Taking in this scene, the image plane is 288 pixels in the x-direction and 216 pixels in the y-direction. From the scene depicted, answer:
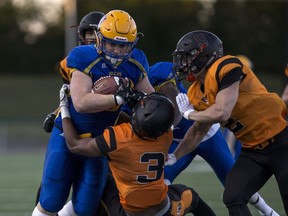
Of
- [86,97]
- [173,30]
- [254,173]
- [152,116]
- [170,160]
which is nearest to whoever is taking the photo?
[152,116]

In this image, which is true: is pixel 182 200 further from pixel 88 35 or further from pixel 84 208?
pixel 88 35

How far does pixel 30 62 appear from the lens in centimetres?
2495

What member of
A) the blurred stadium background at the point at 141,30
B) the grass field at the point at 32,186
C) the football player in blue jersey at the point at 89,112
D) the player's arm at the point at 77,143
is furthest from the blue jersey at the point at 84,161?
the blurred stadium background at the point at 141,30

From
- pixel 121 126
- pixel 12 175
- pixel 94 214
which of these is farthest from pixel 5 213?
pixel 12 175

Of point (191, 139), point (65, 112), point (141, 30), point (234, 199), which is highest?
point (65, 112)

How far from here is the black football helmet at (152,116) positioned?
4.31 m

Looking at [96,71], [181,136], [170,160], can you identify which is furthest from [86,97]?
[181,136]

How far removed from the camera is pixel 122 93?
442 centimetres

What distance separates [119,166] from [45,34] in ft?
71.4

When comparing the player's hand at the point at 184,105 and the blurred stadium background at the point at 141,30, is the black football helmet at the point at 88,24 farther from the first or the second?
the blurred stadium background at the point at 141,30

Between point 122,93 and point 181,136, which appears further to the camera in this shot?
point 181,136

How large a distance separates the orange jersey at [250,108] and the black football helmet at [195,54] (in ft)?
0.31

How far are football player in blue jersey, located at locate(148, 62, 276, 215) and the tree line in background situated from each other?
1874cm

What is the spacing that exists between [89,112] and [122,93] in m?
0.26
